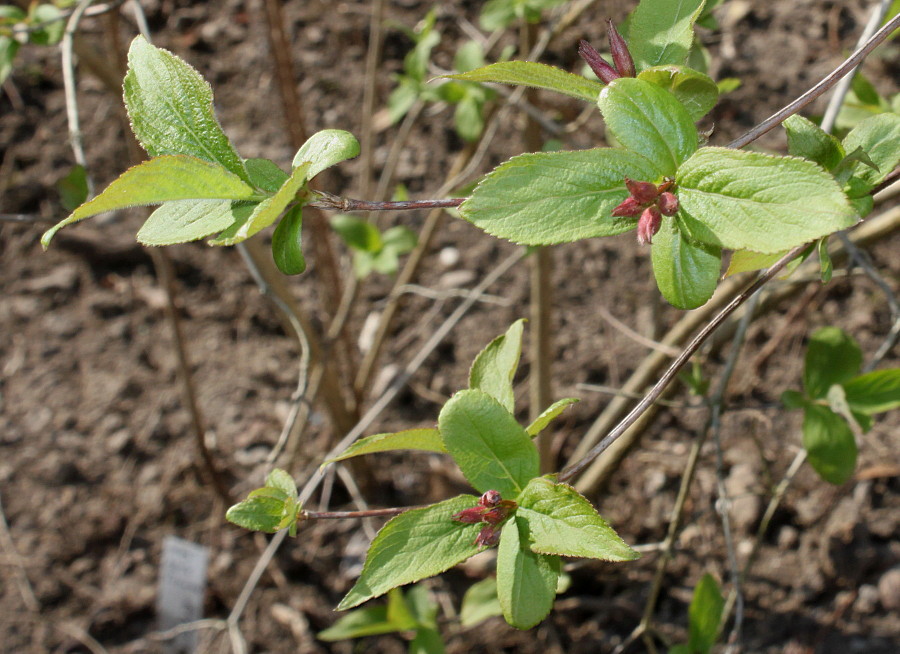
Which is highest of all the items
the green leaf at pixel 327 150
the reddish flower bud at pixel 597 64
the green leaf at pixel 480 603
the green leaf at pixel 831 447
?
the reddish flower bud at pixel 597 64

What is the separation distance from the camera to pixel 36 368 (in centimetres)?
228

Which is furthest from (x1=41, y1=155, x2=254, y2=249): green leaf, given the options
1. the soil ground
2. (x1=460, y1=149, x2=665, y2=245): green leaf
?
the soil ground

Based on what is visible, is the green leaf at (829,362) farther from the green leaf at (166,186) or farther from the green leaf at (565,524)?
the green leaf at (166,186)

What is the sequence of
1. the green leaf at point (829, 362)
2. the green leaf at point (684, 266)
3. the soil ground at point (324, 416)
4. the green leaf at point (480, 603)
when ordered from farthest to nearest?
the soil ground at point (324, 416) → the green leaf at point (480, 603) → the green leaf at point (829, 362) → the green leaf at point (684, 266)

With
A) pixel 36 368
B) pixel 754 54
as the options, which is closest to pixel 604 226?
pixel 754 54

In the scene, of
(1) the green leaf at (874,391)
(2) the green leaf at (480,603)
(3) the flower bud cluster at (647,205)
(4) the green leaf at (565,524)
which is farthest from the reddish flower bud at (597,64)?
(2) the green leaf at (480,603)

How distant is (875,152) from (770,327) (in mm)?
1333

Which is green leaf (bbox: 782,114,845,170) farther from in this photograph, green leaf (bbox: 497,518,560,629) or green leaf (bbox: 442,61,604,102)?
green leaf (bbox: 497,518,560,629)

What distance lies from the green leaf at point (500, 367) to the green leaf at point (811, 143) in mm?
309

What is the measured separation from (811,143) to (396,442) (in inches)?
18.1

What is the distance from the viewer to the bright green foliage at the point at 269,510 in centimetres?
79

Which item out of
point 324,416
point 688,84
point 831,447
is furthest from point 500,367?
point 324,416

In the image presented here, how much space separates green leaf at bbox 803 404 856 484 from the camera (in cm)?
121

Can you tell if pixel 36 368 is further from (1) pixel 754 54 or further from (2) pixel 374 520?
(1) pixel 754 54
